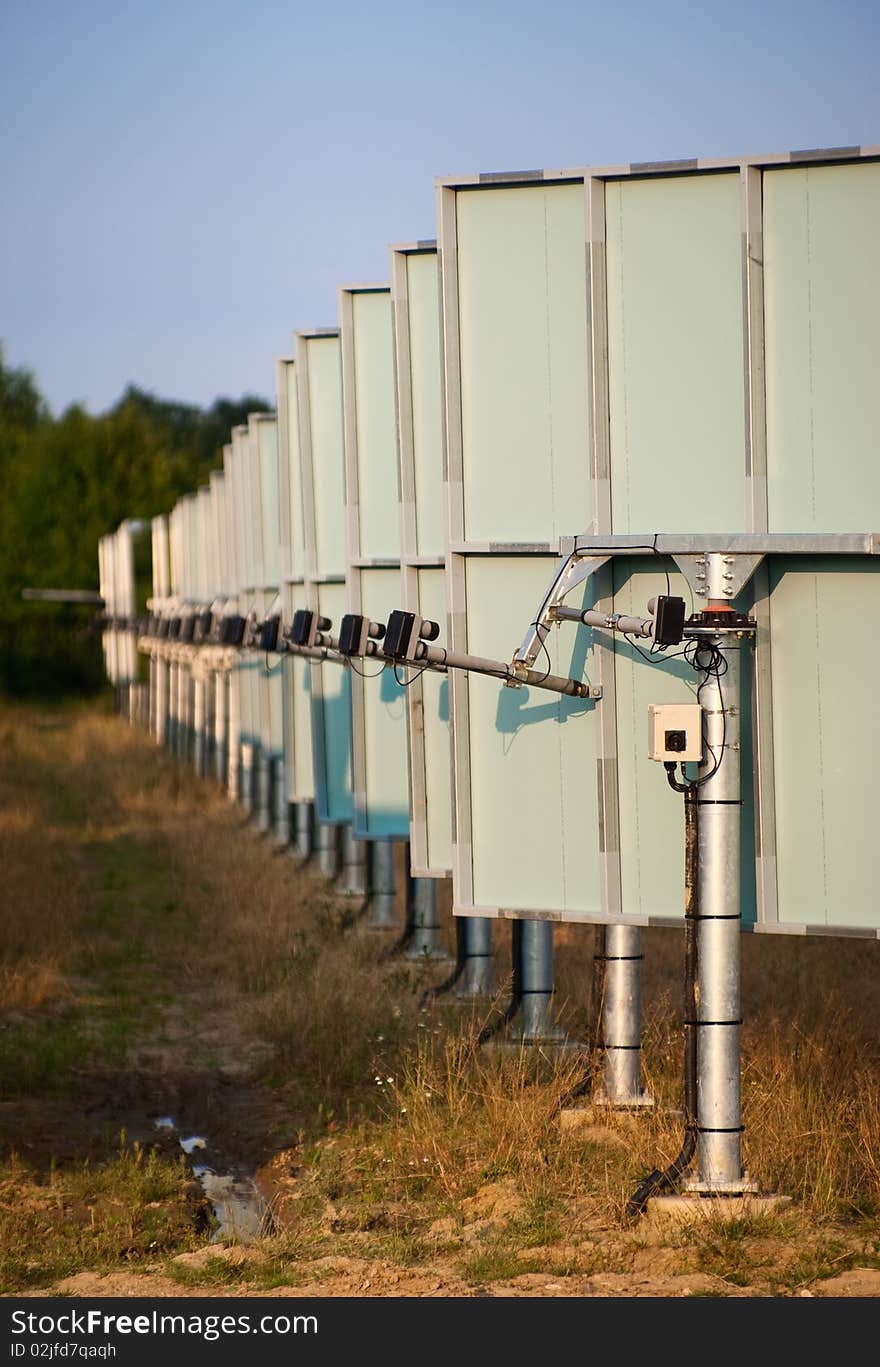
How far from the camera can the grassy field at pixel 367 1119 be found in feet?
25.8

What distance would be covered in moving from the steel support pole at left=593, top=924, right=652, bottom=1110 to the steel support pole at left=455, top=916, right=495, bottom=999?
3.79m

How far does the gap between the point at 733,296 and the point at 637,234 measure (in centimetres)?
55

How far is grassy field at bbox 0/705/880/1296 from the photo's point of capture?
25.8ft

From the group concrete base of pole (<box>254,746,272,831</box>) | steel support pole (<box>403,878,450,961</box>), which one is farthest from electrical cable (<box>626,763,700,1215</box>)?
concrete base of pole (<box>254,746,272,831</box>)

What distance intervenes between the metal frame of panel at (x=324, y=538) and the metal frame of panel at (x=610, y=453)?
645cm

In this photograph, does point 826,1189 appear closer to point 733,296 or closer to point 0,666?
point 733,296

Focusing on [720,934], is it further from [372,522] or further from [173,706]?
[173,706]

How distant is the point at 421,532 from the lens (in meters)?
11.9

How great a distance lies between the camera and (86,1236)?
8859 millimetres

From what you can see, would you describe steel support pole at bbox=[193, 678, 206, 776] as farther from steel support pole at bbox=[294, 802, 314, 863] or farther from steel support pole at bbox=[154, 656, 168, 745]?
steel support pole at bbox=[294, 802, 314, 863]

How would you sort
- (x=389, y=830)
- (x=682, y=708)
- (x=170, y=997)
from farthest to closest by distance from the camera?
(x=170, y=997) → (x=389, y=830) → (x=682, y=708)

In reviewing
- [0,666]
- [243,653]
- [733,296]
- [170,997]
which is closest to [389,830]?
[170,997]

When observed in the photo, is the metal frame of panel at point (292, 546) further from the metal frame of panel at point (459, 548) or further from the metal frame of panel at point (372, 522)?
the metal frame of panel at point (459, 548)

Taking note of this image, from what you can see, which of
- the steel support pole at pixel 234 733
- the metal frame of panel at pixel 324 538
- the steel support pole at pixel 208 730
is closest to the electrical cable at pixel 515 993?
the metal frame of panel at pixel 324 538
